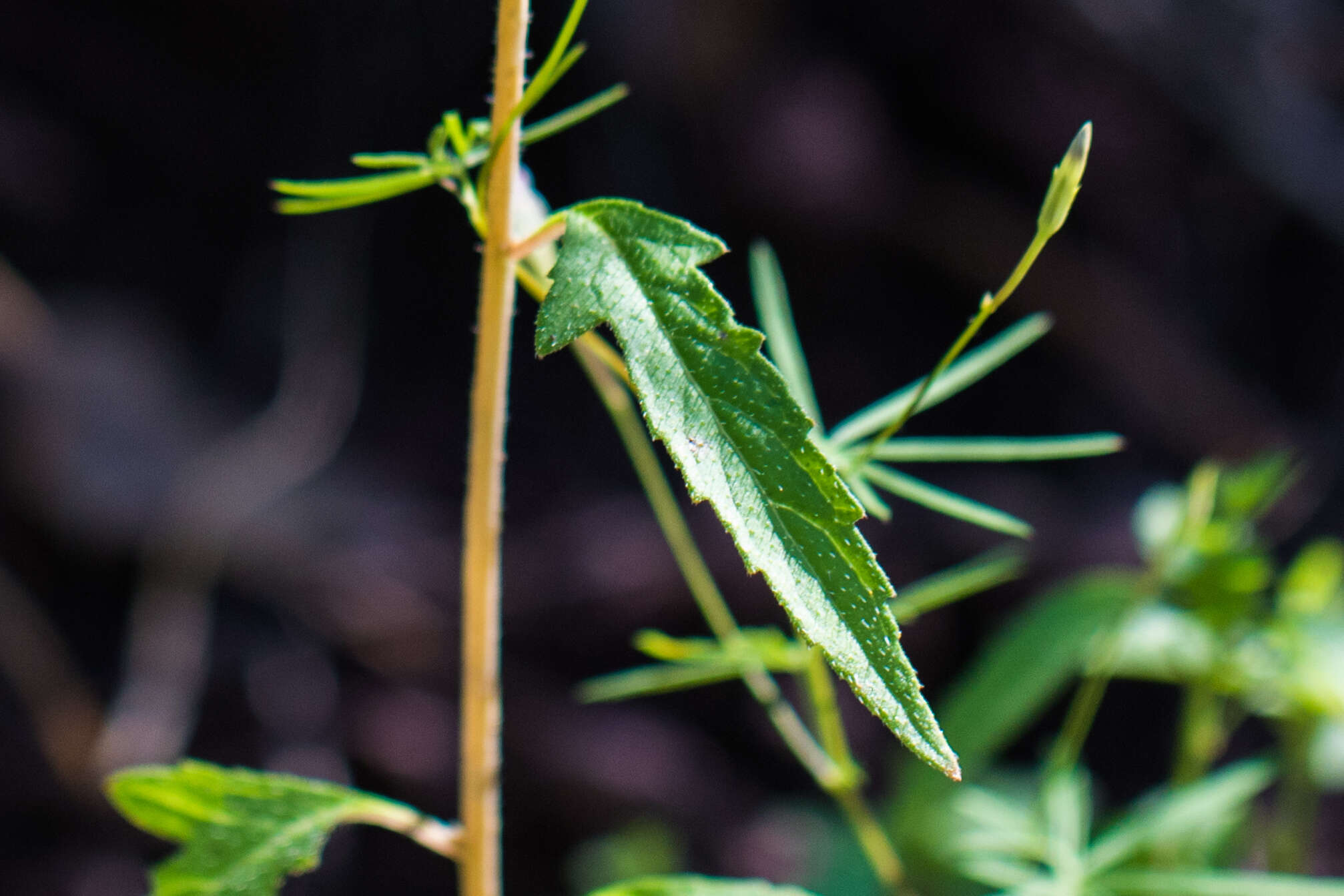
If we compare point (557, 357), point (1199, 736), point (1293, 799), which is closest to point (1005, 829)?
point (1199, 736)

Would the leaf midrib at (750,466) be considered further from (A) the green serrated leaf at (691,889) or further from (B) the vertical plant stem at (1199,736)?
(B) the vertical plant stem at (1199,736)

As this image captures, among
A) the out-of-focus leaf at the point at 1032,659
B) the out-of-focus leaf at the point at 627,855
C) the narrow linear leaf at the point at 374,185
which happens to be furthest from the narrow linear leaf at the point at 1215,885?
the out-of-focus leaf at the point at 627,855

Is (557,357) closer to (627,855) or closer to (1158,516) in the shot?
(627,855)

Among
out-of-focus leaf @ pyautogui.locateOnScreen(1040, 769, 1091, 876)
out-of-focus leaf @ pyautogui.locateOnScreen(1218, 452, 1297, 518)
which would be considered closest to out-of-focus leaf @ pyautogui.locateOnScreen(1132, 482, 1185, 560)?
out-of-focus leaf @ pyautogui.locateOnScreen(1218, 452, 1297, 518)

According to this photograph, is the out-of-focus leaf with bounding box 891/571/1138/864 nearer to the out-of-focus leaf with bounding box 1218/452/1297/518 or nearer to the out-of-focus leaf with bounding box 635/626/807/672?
the out-of-focus leaf with bounding box 1218/452/1297/518

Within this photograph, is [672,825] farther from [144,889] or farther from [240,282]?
[240,282]

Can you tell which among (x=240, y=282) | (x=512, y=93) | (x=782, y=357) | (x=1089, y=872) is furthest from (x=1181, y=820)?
(x=240, y=282)
